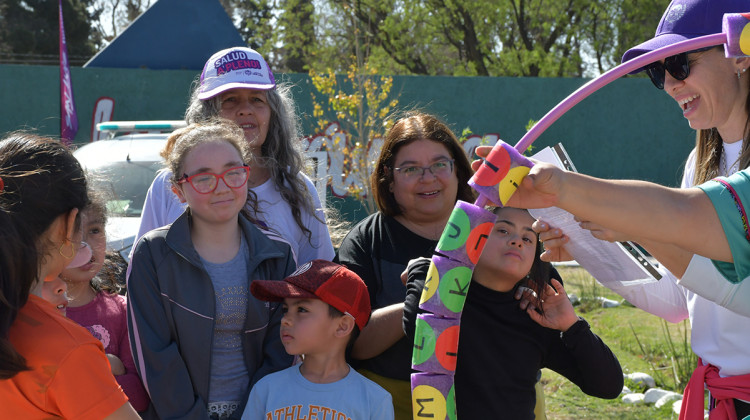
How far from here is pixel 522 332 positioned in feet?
8.32

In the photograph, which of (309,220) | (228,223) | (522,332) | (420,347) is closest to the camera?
(420,347)

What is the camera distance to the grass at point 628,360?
5.02 meters

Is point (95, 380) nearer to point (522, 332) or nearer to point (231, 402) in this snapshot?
point (231, 402)

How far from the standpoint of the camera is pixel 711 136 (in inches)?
88.6

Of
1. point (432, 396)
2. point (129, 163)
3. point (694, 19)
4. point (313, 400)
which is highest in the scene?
point (694, 19)

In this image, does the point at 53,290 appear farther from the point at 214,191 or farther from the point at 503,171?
the point at 503,171

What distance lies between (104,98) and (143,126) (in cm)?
666

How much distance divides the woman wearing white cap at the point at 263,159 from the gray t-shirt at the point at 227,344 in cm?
37

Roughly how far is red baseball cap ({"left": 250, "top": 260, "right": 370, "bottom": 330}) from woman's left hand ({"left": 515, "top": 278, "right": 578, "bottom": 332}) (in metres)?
0.54

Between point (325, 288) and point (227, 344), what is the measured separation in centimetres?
39

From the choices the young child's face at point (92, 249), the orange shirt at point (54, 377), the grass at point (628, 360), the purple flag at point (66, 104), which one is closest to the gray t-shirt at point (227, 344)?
the young child's face at point (92, 249)

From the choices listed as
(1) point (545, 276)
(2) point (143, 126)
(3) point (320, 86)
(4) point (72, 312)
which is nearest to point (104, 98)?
(3) point (320, 86)

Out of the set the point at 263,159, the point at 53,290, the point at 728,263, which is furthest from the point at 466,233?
the point at 263,159

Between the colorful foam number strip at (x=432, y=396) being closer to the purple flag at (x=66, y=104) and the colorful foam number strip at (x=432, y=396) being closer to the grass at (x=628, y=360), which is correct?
the grass at (x=628, y=360)
